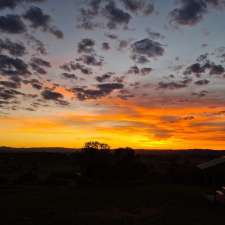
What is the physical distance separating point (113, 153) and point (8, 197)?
64.1 feet

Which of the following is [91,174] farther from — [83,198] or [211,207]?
[211,207]

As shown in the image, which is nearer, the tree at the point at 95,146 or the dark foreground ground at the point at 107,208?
the dark foreground ground at the point at 107,208

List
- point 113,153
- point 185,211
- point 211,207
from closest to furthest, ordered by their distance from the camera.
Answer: point 185,211 < point 211,207 < point 113,153

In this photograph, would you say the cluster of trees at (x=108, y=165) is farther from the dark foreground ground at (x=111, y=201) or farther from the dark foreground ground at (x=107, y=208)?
the dark foreground ground at (x=107, y=208)

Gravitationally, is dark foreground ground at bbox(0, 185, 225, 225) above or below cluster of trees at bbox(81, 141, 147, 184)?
below

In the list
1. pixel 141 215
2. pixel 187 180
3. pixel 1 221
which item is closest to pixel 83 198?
pixel 141 215

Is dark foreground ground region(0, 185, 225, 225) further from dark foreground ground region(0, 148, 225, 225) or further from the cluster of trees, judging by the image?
the cluster of trees

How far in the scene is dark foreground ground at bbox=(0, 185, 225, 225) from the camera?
71.6ft

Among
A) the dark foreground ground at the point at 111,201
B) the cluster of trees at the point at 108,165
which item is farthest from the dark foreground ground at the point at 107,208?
the cluster of trees at the point at 108,165

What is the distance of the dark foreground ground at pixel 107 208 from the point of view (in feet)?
71.6

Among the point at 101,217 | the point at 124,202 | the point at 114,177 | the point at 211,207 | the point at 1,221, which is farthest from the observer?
the point at 114,177

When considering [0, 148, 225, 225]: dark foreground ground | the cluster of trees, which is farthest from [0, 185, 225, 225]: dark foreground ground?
the cluster of trees

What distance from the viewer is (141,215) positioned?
23656mm

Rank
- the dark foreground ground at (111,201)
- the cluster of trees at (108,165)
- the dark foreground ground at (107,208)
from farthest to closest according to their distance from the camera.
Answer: the cluster of trees at (108,165)
the dark foreground ground at (111,201)
the dark foreground ground at (107,208)
